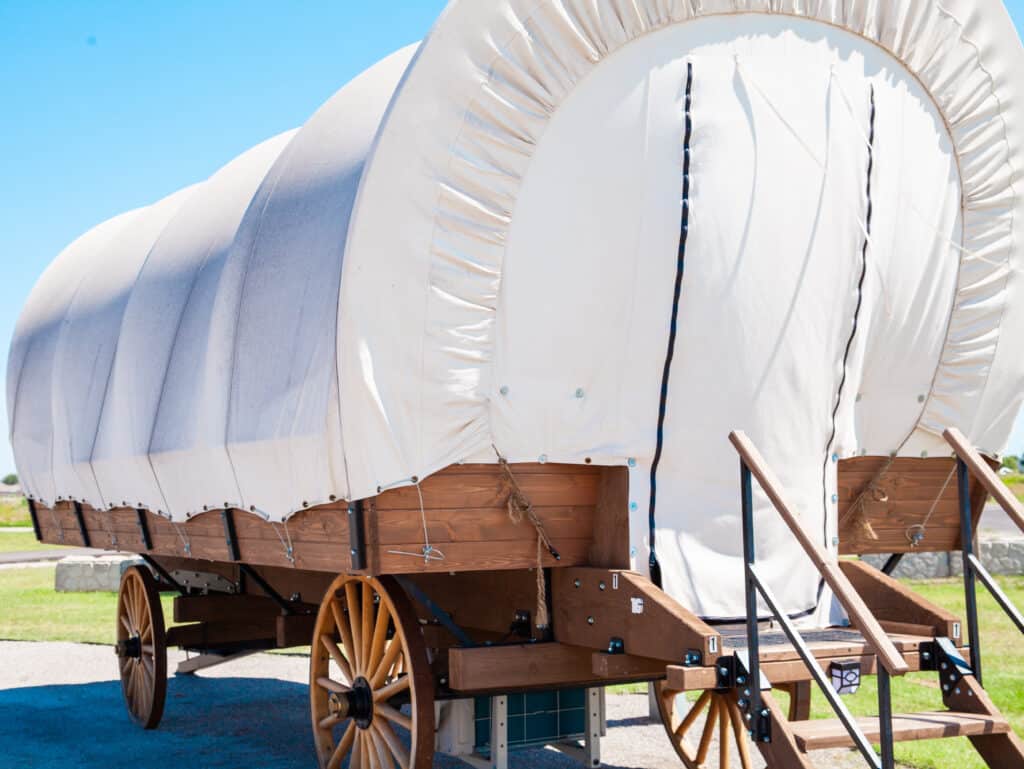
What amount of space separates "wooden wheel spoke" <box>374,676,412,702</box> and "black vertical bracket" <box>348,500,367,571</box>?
2.18 feet

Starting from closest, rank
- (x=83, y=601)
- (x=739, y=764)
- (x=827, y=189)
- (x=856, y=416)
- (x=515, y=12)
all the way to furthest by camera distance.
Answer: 1. (x=515, y=12)
2. (x=827, y=189)
3. (x=856, y=416)
4. (x=739, y=764)
5. (x=83, y=601)

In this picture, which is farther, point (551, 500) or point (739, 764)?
point (739, 764)

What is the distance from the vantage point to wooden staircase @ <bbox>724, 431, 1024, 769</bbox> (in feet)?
14.8

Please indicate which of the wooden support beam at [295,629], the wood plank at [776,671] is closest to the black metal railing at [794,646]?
the wood plank at [776,671]

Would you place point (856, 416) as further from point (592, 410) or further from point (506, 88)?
point (506, 88)

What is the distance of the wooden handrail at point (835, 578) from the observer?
4328mm

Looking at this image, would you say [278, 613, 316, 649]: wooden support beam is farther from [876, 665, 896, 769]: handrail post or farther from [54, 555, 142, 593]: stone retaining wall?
[54, 555, 142, 593]: stone retaining wall

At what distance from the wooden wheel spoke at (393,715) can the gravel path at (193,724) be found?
167cm

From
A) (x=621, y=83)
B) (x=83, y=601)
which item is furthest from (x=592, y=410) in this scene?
(x=83, y=601)

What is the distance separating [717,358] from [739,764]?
3045mm

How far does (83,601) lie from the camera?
16875mm

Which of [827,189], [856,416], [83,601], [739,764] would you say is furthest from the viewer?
[83,601]

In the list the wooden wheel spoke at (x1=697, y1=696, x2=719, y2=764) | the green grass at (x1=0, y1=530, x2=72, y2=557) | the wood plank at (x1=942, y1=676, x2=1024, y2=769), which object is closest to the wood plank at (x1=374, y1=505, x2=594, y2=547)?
the wood plank at (x1=942, y1=676, x2=1024, y2=769)

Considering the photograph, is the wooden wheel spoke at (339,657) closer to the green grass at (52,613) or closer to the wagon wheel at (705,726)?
the wagon wheel at (705,726)
